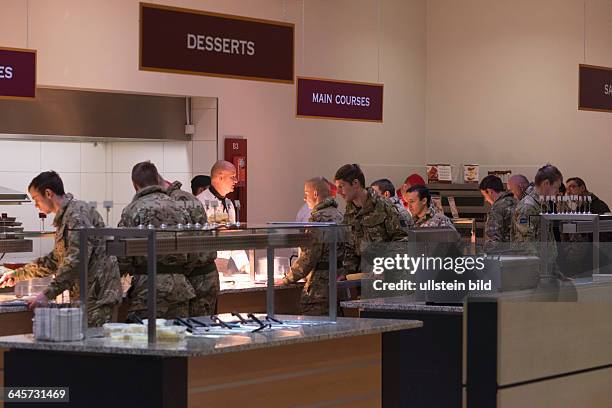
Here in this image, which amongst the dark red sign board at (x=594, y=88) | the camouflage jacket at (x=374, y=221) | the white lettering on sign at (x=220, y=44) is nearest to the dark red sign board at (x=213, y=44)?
the white lettering on sign at (x=220, y=44)

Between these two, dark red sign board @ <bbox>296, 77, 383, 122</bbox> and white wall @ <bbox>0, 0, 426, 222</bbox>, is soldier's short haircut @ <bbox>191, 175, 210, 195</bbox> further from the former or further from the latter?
white wall @ <bbox>0, 0, 426, 222</bbox>

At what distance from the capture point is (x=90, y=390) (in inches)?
176

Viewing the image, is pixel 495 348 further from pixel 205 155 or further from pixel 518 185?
pixel 205 155

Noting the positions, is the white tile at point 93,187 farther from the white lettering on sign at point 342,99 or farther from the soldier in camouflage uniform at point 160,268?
the soldier in camouflage uniform at point 160,268

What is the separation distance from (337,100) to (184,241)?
5.67m

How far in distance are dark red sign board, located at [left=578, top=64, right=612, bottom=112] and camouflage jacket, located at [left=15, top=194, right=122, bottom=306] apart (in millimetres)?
6235

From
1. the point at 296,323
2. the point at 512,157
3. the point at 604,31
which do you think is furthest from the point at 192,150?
the point at 296,323

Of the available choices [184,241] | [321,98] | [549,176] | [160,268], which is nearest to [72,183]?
[321,98]

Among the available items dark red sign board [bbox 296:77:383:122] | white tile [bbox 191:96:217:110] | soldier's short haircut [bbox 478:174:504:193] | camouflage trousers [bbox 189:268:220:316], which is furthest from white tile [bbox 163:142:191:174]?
camouflage trousers [bbox 189:268:220:316]

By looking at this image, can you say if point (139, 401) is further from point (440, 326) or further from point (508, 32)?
point (508, 32)

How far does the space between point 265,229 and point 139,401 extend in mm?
1192

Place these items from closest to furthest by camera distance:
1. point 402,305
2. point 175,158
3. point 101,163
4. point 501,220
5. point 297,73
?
point 402,305, point 501,220, point 101,163, point 175,158, point 297,73

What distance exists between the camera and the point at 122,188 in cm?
1091

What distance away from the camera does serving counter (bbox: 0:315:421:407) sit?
4340 millimetres
